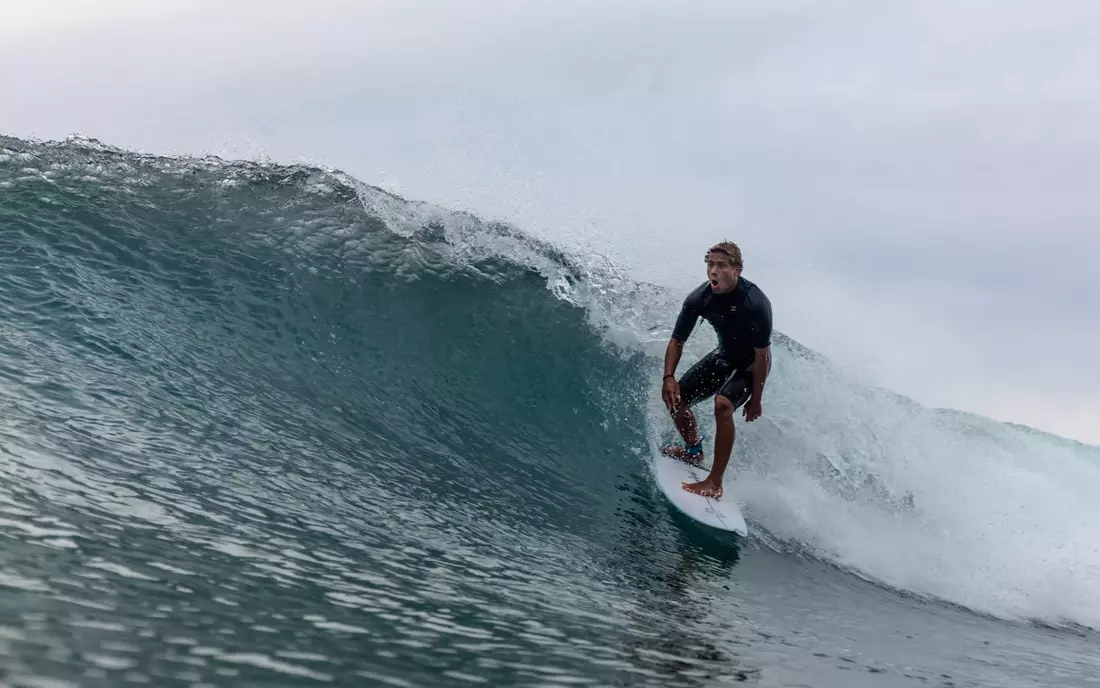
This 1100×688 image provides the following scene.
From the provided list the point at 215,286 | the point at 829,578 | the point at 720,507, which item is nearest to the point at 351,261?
the point at 215,286

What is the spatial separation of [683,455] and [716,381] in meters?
0.86

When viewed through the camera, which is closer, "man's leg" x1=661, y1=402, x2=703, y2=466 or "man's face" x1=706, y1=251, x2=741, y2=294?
"man's face" x1=706, y1=251, x2=741, y2=294

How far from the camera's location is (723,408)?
634 cm

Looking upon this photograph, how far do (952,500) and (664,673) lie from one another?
→ 6.89 metres

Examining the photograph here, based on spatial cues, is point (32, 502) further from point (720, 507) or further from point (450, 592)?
point (720, 507)

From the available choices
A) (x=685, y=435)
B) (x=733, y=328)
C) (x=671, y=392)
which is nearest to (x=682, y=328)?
(x=733, y=328)

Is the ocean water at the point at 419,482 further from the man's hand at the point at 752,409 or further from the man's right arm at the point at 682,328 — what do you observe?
the man's right arm at the point at 682,328

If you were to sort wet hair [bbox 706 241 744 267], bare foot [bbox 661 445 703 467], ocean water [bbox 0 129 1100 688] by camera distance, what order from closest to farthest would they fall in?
ocean water [bbox 0 129 1100 688] → wet hair [bbox 706 241 744 267] → bare foot [bbox 661 445 703 467]

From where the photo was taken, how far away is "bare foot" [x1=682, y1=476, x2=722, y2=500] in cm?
668

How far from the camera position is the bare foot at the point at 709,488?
263 inches

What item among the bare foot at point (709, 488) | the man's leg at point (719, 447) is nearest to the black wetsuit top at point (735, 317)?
the man's leg at point (719, 447)

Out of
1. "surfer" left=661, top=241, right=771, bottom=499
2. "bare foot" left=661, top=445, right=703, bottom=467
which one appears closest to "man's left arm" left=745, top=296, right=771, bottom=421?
"surfer" left=661, top=241, right=771, bottom=499

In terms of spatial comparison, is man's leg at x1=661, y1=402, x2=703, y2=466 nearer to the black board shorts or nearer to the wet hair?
the black board shorts

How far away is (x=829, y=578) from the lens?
623 cm
